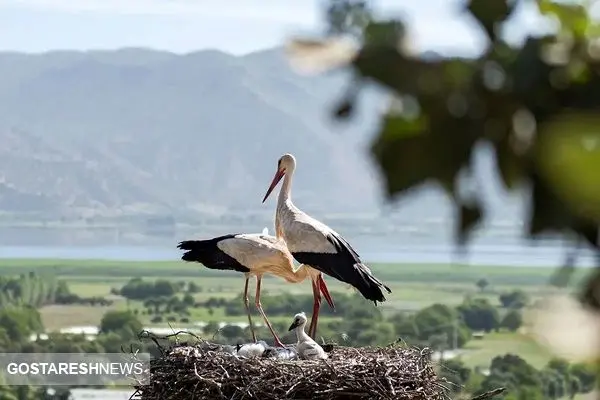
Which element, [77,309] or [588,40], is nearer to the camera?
[588,40]

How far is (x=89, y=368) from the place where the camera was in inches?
210

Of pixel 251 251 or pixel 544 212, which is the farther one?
pixel 251 251

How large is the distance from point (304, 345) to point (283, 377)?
27 centimetres

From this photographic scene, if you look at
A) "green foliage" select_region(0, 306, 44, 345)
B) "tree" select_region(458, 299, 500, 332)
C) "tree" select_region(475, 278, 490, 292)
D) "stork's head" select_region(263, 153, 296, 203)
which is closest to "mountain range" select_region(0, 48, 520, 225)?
"tree" select_region(458, 299, 500, 332)

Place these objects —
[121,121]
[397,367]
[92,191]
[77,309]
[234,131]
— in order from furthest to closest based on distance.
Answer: [121,121], [92,191], [234,131], [77,309], [397,367]

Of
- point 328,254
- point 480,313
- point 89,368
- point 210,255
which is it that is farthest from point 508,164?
point 480,313

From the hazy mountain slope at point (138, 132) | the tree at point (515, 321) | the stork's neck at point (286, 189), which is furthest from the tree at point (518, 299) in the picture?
the hazy mountain slope at point (138, 132)

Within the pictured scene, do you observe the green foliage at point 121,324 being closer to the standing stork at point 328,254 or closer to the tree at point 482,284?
the tree at point 482,284

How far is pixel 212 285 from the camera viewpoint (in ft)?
67.9

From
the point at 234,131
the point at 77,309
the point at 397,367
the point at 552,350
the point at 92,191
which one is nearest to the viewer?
the point at 552,350

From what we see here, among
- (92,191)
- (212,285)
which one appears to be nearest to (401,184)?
(212,285)

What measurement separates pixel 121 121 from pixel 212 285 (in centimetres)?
1591

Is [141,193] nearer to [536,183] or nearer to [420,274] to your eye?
[420,274]

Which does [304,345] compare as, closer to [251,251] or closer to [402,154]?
[251,251]
